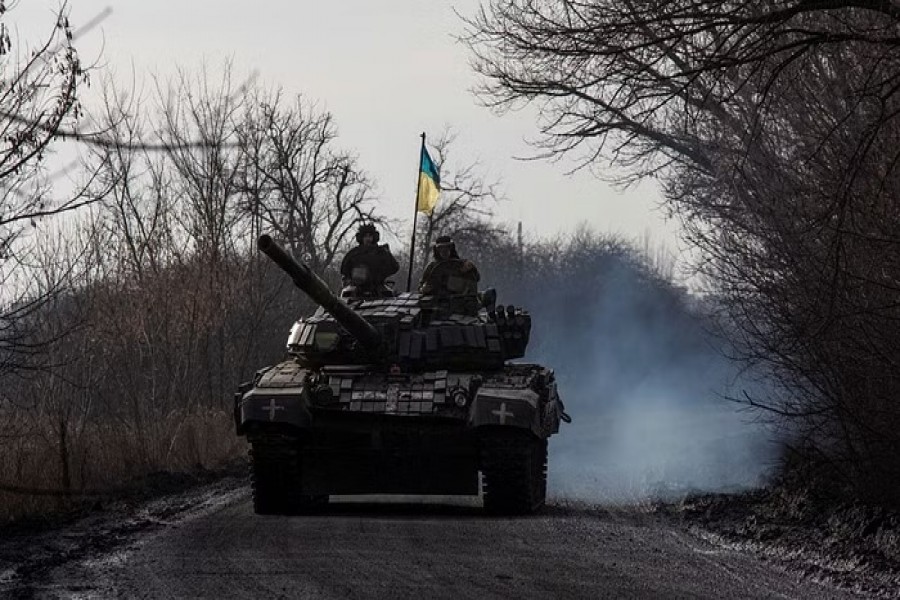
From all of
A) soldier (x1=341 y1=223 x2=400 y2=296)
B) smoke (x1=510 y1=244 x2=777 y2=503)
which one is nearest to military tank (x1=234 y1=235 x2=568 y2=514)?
soldier (x1=341 y1=223 x2=400 y2=296)

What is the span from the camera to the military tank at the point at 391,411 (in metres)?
15.6

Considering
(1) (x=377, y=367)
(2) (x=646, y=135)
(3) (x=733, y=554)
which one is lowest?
(3) (x=733, y=554)

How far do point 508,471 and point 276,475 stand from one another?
216 cm

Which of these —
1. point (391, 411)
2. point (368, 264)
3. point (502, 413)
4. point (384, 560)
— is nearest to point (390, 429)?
point (391, 411)

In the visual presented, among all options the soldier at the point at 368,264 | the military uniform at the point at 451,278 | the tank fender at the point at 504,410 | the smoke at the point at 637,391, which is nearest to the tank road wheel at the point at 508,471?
the tank fender at the point at 504,410

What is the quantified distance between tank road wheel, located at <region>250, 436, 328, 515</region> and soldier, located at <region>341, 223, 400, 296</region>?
284 centimetres

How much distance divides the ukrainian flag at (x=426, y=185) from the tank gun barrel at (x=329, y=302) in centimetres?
627

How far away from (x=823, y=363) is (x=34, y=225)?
22.6 feet

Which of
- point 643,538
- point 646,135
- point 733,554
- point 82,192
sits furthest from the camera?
point 646,135

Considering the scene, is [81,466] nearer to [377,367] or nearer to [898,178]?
[377,367]

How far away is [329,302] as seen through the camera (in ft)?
53.6

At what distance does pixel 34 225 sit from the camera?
11320 mm

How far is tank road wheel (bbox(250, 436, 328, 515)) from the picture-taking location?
15875 millimetres

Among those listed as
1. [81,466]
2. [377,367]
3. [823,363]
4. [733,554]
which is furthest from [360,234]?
[733,554]
